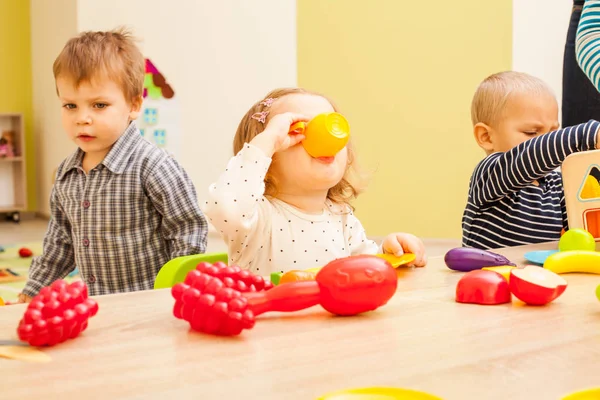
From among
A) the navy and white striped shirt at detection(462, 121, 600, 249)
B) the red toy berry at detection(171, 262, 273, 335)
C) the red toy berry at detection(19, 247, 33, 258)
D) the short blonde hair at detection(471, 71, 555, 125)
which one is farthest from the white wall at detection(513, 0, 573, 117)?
the red toy berry at detection(171, 262, 273, 335)

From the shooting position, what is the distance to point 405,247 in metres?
0.93

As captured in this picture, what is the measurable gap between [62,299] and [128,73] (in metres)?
1.09

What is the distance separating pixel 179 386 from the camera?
43 cm

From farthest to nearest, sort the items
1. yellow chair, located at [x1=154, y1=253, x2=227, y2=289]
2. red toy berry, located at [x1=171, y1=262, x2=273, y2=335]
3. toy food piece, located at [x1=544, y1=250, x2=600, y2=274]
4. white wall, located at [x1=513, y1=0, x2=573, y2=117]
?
1. white wall, located at [x1=513, y1=0, x2=573, y2=117]
2. yellow chair, located at [x1=154, y1=253, x2=227, y2=289]
3. toy food piece, located at [x1=544, y1=250, x2=600, y2=274]
4. red toy berry, located at [x1=171, y1=262, x2=273, y2=335]

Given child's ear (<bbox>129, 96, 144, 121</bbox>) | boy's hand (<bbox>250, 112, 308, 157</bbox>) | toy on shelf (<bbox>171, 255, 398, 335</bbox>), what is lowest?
toy on shelf (<bbox>171, 255, 398, 335</bbox>)

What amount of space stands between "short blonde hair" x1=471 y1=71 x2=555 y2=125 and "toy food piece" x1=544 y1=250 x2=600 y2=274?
67 cm

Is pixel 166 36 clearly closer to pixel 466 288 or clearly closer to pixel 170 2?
pixel 170 2

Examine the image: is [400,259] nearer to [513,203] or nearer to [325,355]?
[325,355]

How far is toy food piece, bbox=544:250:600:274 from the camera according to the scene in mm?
818

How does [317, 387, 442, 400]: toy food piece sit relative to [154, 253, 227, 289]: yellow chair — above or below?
above

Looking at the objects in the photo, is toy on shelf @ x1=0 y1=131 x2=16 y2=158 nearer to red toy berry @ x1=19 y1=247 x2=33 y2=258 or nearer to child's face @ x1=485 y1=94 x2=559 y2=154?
Result: red toy berry @ x1=19 y1=247 x2=33 y2=258

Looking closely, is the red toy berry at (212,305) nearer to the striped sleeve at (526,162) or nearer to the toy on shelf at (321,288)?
the toy on shelf at (321,288)

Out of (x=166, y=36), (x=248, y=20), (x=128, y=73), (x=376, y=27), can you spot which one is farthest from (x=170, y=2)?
(x=128, y=73)

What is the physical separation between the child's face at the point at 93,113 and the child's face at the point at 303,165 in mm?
492
